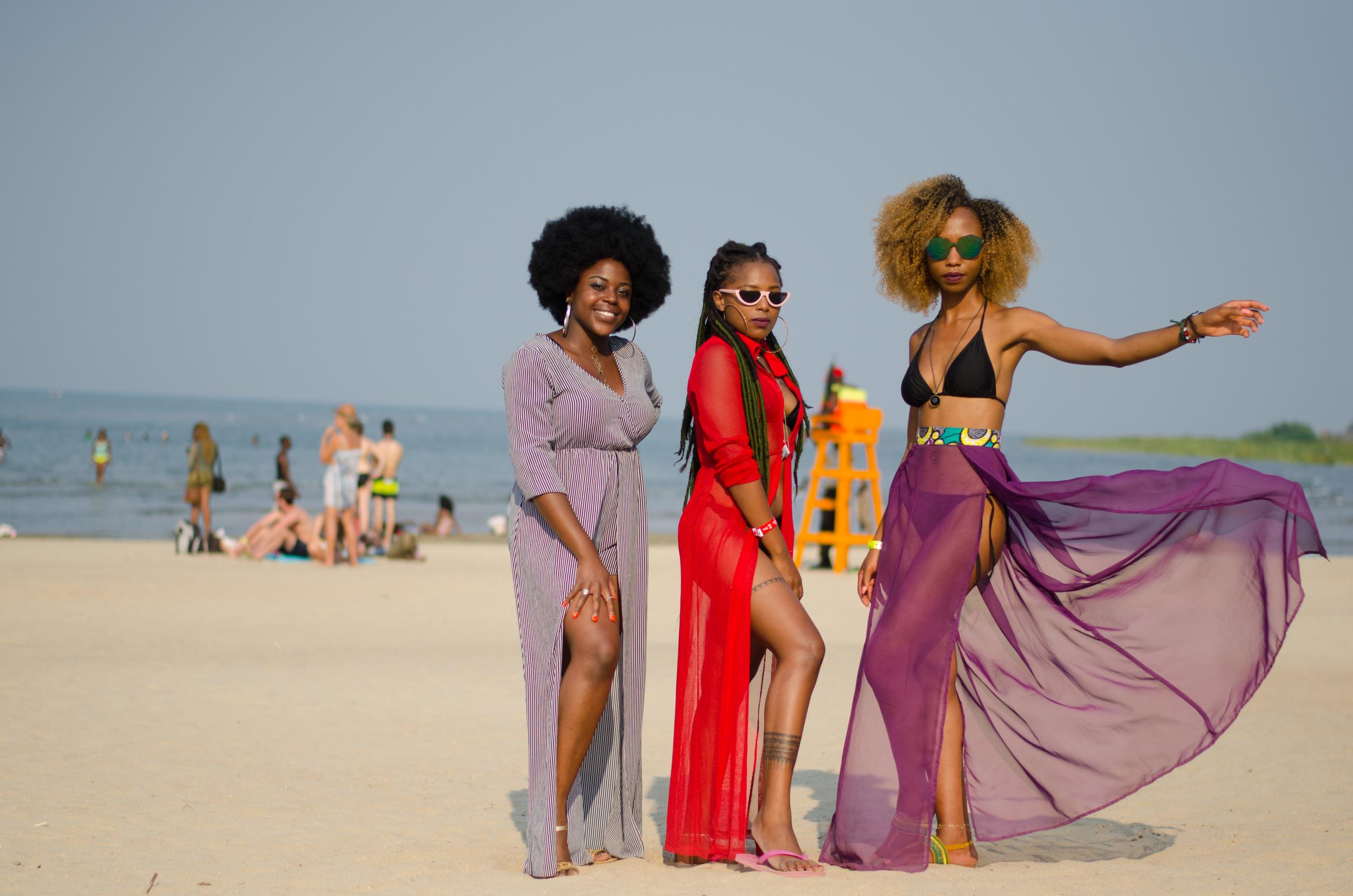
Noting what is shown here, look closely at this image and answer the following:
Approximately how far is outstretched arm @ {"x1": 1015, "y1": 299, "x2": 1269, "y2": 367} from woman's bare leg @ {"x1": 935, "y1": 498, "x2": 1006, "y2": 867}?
0.57 meters

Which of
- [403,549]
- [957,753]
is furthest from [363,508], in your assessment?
[957,753]

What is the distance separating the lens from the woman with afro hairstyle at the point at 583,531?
4.03 m

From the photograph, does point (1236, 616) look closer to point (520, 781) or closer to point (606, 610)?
point (606, 610)

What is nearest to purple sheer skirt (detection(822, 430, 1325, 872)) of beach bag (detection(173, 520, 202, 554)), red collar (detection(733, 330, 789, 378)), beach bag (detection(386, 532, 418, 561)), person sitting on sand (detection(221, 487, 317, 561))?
red collar (detection(733, 330, 789, 378))

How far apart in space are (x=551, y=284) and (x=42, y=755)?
3.52 metres

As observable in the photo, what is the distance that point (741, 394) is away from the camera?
408cm

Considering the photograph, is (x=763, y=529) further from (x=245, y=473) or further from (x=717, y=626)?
(x=245, y=473)

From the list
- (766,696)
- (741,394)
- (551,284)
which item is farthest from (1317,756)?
(551,284)

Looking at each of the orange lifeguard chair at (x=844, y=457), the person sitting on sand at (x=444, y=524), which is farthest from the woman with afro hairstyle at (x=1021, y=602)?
the person sitting on sand at (x=444, y=524)

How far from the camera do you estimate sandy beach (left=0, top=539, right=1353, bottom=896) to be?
13.2 ft

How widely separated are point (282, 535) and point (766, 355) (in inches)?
480

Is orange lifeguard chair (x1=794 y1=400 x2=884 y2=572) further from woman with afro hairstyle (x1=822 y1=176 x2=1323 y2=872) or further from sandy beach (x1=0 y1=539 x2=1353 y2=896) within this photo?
woman with afro hairstyle (x1=822 y1=176 x2=1323 y2=872)

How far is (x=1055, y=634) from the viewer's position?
168 inches

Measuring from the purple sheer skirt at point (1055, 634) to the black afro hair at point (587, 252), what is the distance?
3.80ft
